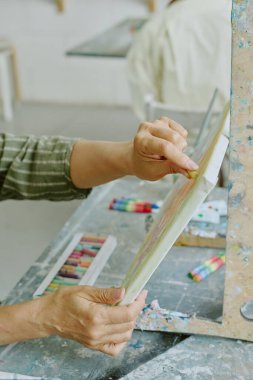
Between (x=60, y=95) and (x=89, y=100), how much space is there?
9.9 inches

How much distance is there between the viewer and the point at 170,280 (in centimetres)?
108

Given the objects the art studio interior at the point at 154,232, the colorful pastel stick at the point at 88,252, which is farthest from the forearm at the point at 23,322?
the colorful pastel stick at the point at 88,252

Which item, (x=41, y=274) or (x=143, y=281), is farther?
(x=41, y=274)

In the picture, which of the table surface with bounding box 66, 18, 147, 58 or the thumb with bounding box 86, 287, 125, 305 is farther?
the table surface with bounding box 66, 18, 147, 58

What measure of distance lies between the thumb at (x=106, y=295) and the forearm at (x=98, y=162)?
348 millimetres

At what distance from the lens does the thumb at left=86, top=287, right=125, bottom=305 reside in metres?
0.80

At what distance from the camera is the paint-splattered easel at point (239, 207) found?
0.74 meters

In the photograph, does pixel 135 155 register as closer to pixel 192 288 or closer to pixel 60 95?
pixel 192 288

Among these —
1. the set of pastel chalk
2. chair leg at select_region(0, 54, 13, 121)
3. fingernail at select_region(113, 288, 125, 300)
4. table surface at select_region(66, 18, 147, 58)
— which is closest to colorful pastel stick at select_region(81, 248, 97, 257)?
the set of pastel chalk

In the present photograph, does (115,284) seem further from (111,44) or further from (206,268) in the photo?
(111,44)

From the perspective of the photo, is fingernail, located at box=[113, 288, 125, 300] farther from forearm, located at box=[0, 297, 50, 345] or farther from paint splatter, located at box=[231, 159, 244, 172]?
paint splatter, located at box=[231, 159, 244, 172]

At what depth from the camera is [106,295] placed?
815 millimetres

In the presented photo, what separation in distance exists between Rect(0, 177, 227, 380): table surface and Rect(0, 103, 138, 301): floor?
35.0 inches

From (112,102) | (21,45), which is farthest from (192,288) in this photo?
(21,45)
